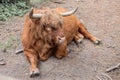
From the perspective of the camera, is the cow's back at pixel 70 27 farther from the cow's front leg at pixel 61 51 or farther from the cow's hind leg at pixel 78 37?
the cow's front leg at pixel 61 51

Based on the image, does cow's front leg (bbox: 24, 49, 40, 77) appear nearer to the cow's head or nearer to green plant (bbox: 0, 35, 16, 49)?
the cow's head

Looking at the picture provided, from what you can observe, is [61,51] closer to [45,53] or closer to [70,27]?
[45,53]

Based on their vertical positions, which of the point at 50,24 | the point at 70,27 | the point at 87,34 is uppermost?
the point at 50,24

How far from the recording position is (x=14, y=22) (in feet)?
27.1

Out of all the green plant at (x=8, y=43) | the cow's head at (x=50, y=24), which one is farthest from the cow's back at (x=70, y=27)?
the green plant at (x=8, y=43)

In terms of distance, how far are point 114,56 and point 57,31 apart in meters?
1.36

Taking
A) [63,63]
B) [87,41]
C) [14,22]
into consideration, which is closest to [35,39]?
[63,63]

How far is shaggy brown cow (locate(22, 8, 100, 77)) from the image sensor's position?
5957mm

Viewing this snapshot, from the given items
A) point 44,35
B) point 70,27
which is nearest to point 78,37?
point 70,27

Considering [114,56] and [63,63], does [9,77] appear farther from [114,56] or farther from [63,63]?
[114,56]

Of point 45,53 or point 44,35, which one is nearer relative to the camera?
point 44,35

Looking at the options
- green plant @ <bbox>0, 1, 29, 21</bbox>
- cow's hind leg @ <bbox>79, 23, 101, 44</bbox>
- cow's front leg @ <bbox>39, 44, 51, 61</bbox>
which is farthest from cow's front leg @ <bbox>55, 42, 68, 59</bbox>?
green plant @ <bbox>0, 1, 29, 21</bbox>

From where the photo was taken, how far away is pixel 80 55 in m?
6.67

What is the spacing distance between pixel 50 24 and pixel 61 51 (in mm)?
800
